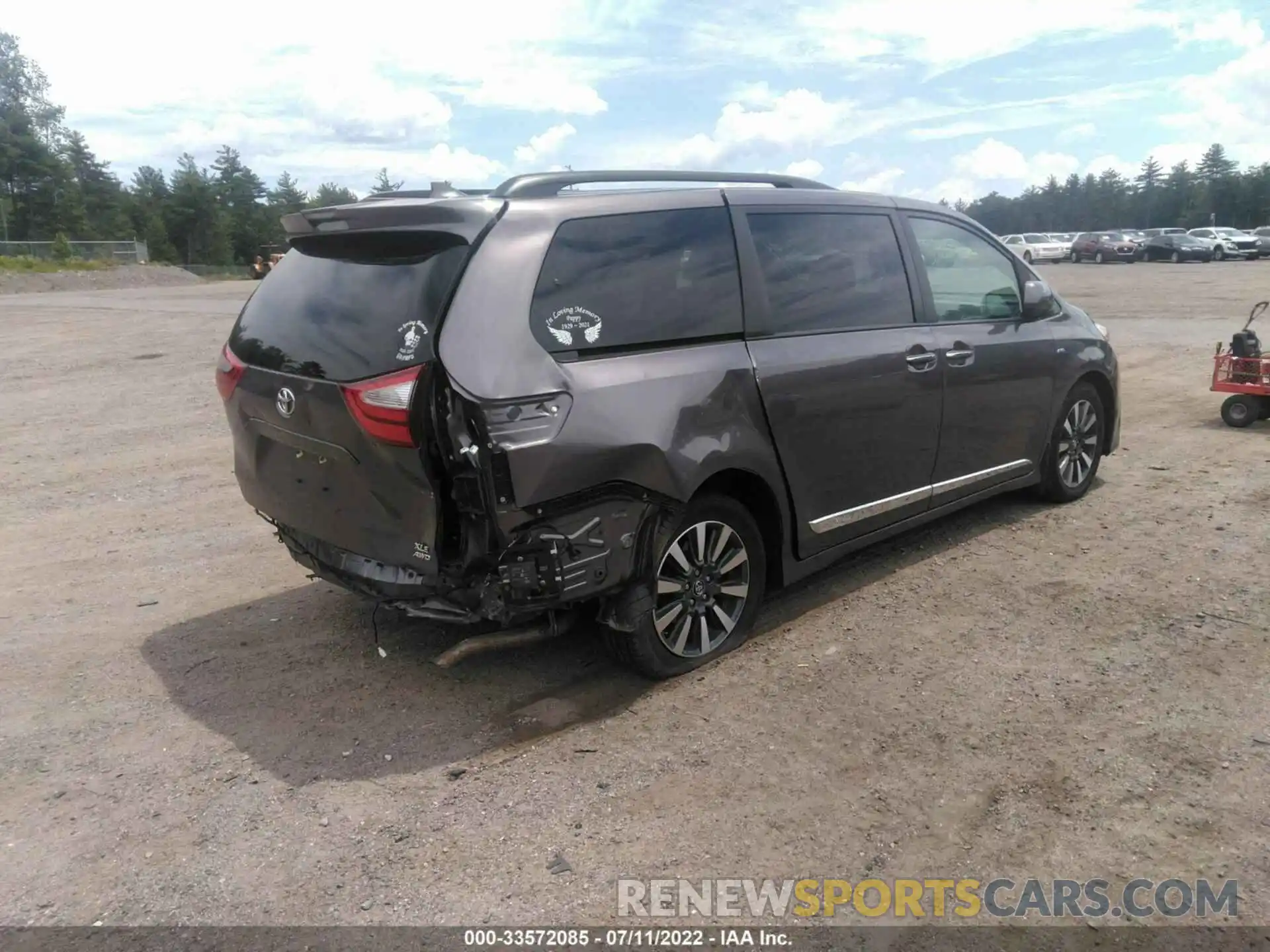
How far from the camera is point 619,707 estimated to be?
153 inches

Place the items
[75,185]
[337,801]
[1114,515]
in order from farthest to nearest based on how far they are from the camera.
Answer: [75,185]
[1114,515]
[337,801]

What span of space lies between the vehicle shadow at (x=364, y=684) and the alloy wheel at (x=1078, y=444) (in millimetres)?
1879

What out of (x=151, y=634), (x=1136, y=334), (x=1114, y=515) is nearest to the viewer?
(x=151, y=634)

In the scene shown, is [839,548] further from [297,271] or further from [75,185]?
[75,185]

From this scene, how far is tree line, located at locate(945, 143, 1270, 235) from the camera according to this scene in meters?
77.9

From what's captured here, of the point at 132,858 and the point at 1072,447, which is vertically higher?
the point at 1072,447

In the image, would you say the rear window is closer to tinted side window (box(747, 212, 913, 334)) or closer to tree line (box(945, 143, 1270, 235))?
tinted side window (box(747, 212, 913, 334))

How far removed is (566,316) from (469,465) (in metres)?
0.68

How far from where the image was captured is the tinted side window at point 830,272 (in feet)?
14.3

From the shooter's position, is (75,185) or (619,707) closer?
(619,707)

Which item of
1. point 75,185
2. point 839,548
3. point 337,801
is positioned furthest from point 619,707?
point 75,185

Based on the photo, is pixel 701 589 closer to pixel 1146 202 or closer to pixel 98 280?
pixel 98 280

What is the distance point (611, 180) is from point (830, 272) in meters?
1.19

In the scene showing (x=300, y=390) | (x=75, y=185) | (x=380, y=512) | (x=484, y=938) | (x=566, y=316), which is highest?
(x=75, y=185)
